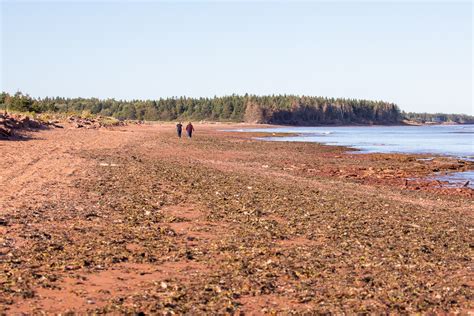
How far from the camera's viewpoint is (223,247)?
31.9 ft

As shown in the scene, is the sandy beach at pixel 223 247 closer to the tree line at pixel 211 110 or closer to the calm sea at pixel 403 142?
the calm sea at pixel 403 142

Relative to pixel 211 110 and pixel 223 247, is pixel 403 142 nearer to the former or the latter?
pixel 223 247

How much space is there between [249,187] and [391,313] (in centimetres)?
1090

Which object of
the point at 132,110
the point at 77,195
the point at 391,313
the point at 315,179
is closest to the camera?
the point at 391,313

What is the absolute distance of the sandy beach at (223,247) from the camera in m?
7.17

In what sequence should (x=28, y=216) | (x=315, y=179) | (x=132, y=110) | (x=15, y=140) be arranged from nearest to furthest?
(x=28, y=216) → (x=315, y=179) → (x=15, y=140) → (x=132, y=110)

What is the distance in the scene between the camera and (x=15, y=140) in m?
33.6

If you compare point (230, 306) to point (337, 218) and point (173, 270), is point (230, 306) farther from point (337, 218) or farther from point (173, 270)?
point (337, 218)

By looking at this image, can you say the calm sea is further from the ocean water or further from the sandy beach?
the sandy beach

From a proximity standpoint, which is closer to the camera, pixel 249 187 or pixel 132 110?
pixel 249 187

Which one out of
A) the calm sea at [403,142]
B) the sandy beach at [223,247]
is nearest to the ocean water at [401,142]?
the calm sea at [403,142]

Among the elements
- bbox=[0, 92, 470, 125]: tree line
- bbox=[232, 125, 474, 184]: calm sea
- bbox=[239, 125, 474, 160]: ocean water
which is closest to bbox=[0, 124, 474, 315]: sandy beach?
bbox=[232, 125, 474, 184]: calm sea

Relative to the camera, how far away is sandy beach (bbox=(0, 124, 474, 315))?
717 cm

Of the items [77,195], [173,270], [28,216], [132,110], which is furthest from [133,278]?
[132,110]
